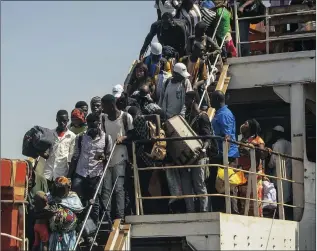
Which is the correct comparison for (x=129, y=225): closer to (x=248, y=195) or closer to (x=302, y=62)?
(x=248, y=195)

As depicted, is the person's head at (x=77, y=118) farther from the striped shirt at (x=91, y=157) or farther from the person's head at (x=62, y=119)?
the striped shirt at (x=91, y=157)

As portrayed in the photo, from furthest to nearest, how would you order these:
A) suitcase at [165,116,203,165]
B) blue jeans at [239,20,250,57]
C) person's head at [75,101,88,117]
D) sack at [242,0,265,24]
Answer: sack at [242,0,265,24] → blue jeans at [239,20,250,57] → person's head at [75,101,88,117] → suitcase at [165,116,203,165]

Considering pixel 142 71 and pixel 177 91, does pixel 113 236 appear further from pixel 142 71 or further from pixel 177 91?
pixel 142 71

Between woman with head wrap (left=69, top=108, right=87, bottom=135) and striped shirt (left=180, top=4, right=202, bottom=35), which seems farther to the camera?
striped shirt (left=180, top=4, right=202, bottom=35)

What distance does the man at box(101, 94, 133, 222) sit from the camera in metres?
11.7

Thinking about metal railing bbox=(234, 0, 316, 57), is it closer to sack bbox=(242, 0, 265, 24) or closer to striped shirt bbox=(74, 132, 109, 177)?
sack bbox=(242, 0, 265, 24)

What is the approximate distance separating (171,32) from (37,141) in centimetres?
382

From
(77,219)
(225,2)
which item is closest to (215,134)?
(77,219)

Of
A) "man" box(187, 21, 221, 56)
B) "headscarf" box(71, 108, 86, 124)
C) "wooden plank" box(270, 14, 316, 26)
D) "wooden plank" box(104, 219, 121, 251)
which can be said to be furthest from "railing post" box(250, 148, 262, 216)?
"wooden plank" box(270, 14, 316, 26)

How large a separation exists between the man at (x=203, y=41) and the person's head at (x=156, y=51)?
0.55 m

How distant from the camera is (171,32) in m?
14.8

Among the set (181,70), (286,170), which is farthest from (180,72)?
(286,170)

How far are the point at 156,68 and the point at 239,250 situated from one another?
3.76 m

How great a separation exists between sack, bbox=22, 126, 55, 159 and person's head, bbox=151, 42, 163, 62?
2.88 meters
